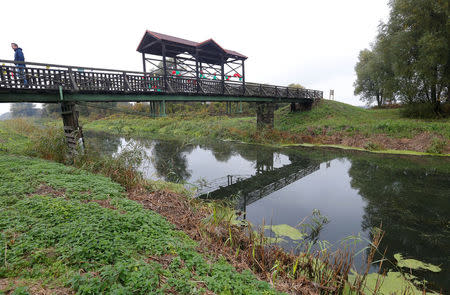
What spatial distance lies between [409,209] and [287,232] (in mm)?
4397

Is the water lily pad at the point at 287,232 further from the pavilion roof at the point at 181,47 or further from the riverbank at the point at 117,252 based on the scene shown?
the pavilion roof at the point at 181,47

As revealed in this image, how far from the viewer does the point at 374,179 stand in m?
10.1

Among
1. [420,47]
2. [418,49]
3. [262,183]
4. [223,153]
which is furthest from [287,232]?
[420,47]

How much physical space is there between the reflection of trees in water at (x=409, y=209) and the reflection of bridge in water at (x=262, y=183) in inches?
95.9

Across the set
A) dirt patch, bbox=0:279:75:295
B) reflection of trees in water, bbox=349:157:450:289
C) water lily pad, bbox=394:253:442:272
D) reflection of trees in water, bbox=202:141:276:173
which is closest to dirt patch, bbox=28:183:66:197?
dirt patch, bbox=0:279:75:295

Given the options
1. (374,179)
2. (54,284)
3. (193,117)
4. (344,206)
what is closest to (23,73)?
(54,284)

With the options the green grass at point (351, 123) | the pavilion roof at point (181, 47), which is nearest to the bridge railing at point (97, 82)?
the pavilion roof at point (181, 47)

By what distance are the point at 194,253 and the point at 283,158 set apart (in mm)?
12139

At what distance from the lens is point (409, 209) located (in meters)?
6.97

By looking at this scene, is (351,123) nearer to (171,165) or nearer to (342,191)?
(342,191)

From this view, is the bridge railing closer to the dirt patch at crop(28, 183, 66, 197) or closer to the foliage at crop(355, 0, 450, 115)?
the dirt patch at crop(28, 183, 66, 197)

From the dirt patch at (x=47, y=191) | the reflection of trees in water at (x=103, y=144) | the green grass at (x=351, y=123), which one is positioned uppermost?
the green grass at (x=351, y=123)

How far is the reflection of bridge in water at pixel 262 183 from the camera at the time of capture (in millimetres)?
8274

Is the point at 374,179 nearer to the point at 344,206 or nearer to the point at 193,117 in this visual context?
the point at 344,206
